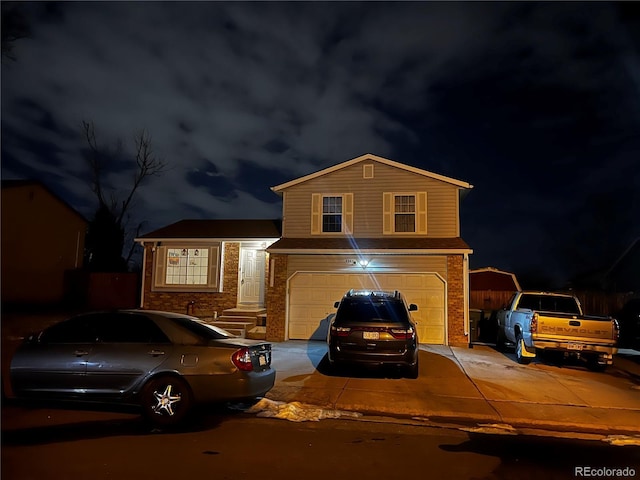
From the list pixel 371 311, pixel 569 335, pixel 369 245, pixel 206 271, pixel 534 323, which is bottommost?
pixel 569 335

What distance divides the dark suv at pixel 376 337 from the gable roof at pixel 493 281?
14810 mm

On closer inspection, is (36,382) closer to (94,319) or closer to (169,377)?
(94,319)

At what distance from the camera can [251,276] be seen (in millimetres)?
16562

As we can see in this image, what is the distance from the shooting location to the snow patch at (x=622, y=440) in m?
5.74

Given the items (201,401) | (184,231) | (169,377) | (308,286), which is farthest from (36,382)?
(184,231)

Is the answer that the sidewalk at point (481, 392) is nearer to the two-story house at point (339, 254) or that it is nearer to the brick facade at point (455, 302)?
the brick facade at point (455, 302)

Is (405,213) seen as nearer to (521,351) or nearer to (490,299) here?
(521,351)

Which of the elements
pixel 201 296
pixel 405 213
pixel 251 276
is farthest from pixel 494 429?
pixel 201 296

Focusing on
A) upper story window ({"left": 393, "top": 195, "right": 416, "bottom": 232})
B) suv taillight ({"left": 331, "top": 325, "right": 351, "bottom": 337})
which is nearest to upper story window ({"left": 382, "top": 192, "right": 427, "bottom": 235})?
upper story window ({"left": 393, "top": 195, "right": 416, "bottom": 232})

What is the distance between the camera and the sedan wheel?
576 centimetres

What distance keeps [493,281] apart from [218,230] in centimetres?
1407

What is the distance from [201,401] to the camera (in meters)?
5.86

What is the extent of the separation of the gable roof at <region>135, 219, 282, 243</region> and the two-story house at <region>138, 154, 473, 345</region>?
0.11 meters

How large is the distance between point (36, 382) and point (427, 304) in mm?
10530
